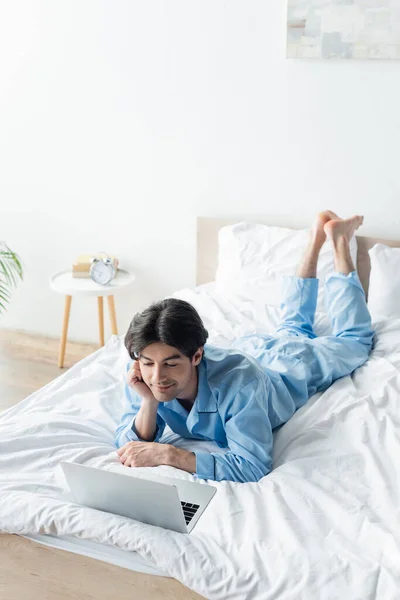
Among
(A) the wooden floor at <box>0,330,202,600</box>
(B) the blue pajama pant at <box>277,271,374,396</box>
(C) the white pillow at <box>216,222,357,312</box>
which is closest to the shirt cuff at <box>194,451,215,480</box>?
(A) the wooden floor at <box>0,330,202,600</box>

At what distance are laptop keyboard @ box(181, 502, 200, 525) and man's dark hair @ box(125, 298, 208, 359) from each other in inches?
14.8

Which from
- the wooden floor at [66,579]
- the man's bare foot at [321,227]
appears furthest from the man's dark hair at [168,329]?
the man's bare foot at [321,227]

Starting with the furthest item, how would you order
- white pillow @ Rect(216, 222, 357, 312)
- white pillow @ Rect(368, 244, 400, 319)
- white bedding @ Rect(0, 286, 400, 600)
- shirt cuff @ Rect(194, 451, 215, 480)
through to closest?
white pillow @ Rect(216, 222, 357, 312), white pillow @ Rect(368, 244, 400, 319), shirt cuff @ Rect(194, 451, 215, 480), white bedding @ Rect(0, 286, 400, 600)

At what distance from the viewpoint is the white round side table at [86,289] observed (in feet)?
Result: 10.9

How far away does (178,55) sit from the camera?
321cm

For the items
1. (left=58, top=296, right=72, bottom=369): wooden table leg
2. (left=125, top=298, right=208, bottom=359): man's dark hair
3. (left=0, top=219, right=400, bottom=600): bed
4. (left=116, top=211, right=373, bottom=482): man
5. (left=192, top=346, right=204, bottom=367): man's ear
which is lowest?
(left=58, top=296, right=72, bottom=369): wooden table leg

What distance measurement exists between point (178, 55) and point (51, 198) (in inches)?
36.4

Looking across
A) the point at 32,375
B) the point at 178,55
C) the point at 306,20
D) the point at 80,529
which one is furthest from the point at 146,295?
the point at 80,529

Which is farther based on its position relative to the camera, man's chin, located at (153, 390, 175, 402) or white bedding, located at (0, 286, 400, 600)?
man's chin, located at (153, 390, 175, 402)

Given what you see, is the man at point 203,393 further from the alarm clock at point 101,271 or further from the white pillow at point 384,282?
the alarm clock at point 101,271

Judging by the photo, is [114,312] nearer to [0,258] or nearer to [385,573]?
[0,258]

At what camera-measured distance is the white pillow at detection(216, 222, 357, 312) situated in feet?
9.78

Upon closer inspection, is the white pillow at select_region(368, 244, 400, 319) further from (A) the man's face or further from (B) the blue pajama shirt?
(A) the man's face

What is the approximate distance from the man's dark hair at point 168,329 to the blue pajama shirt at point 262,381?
13cm
